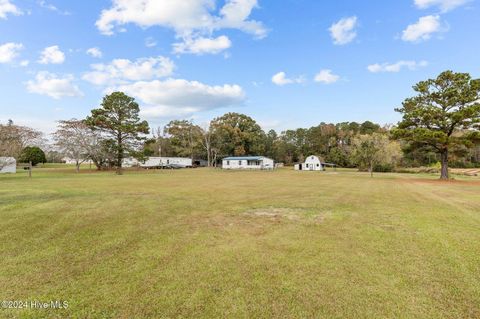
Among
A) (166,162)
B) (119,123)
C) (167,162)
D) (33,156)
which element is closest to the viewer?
(119,123)

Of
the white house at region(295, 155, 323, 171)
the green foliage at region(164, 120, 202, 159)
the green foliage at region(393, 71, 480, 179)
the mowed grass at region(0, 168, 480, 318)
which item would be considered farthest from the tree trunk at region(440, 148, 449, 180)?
the green foliage at region(164, 120, 202, 159)

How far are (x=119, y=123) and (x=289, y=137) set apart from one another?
176ft

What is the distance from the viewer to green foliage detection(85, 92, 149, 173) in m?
32.9

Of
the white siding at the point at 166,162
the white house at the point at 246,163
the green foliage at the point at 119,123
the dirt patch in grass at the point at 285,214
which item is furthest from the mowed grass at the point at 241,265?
the white house at the point at 246,163

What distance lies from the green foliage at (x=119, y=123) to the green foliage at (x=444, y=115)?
30.6 meters

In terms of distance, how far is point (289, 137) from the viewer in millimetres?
A: 77500

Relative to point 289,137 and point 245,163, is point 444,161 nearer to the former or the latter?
point 245,163

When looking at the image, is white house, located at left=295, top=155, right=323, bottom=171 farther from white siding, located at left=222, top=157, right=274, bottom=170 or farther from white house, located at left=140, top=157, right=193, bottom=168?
white house, located at left=140, top=157, right=193, bottom=168

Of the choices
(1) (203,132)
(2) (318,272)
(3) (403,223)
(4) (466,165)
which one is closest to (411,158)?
(4) (466,165)

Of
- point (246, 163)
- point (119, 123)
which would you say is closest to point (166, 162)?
point (246, 163)

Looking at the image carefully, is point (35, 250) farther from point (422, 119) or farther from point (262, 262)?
point (422, 119)

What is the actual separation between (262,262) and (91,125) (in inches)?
1407

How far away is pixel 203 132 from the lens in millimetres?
59219

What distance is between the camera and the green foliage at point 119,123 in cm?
3294
